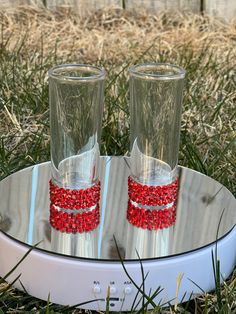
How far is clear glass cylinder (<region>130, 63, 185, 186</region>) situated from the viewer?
2.78 feet

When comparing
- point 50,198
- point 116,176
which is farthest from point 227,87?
point 50,198

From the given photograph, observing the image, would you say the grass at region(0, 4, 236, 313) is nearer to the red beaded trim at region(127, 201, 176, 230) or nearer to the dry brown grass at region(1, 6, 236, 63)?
the dry brown grass at region(1, 6, 236, 63)

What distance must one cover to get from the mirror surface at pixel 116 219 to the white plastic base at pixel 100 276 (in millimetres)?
12

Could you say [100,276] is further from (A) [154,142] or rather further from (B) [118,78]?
(B) [118,78]

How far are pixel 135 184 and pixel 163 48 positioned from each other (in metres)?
0.88

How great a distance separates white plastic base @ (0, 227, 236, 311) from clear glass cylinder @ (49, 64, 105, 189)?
131 mm

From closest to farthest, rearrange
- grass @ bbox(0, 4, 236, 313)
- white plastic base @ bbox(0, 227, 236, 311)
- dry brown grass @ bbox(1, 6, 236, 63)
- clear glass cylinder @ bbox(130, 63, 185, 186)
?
1. white plastic base @ bbox(0, 227, 236, 311)
2. clear glass cylinder @ bbox(130, 63, 185, 186)
3. grass @ bbox(0, 4, 236, 313)
4. dry brown grass @ bbox(1, 6, 236, 63)

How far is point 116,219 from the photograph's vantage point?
856mm

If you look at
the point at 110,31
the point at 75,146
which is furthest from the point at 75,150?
the point at 110,31

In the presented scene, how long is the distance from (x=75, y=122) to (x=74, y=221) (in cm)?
12

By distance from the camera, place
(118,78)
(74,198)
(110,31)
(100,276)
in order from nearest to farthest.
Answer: (100,276)
(74,198)
(118,78)
(110,31)

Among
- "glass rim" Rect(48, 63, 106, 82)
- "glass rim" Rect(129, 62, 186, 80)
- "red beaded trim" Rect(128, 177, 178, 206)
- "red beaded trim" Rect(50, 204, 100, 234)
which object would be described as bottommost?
"red beaded trim" Rect(50, 204, 100, 234)

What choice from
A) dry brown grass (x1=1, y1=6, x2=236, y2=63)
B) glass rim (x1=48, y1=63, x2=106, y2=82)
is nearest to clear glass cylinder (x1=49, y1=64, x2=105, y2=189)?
glass rim (x1=48, y1=63, x2=106, y2=82)

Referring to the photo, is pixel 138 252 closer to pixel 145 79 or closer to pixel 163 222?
pixel 163 222
